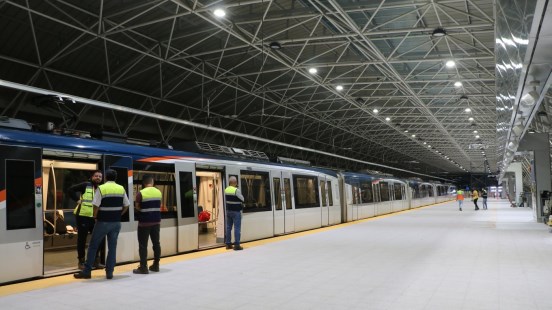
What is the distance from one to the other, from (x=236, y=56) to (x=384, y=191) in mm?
13566

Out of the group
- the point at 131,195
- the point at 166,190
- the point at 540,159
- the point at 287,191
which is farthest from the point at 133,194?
the point at 540,159

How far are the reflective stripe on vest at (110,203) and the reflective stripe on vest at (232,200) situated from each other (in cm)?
313

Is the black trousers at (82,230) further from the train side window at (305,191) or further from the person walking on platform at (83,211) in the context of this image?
the train side window at (305,191)

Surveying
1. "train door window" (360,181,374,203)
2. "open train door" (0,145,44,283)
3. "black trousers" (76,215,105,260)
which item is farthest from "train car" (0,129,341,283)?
"train door window" (360,181,374,203)

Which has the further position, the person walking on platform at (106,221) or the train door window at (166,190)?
the train door window at (166,190)

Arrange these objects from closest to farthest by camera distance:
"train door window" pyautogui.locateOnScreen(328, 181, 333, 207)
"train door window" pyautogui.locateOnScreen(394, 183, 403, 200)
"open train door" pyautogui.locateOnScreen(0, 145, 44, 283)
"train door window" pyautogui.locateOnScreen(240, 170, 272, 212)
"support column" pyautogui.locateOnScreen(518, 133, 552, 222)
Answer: "open train door" pyautogui.locateOnScreen(0, 145, 44, 283), "train door window" pyautogui.locateOnScreen(240, 170, 272, 212), "train door window" pyautogui.locateOnScreen(328, 181, 333, 207), "support column" pyautogui.locateOnScreen(518, 133, 552, 222), "train door window" pyautogui.locateOnScreen(394, 183, 403, 200)

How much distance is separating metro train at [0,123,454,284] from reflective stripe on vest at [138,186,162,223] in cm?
76

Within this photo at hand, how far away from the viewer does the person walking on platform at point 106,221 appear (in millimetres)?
6734

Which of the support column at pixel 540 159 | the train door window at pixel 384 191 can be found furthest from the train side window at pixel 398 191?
the support column at pixel 540 159

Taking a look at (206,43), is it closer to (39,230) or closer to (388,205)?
(39,230)

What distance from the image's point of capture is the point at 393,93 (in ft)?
74.0

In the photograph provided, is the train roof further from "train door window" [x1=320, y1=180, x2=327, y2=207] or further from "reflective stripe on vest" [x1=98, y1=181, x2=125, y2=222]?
"train door window" [x1=320, y1=180, x2=327, y2=207]

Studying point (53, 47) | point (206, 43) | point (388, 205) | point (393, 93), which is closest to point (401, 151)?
point (388, 205)

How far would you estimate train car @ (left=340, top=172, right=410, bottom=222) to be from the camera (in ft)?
62.8
